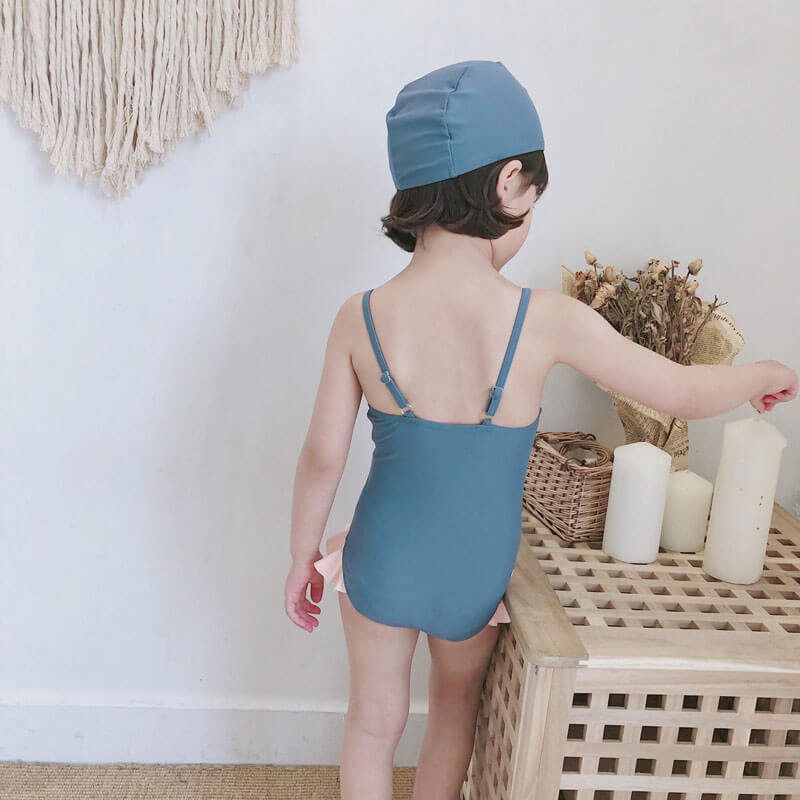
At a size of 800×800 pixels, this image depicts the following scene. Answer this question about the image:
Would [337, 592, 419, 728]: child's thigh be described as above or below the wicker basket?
below

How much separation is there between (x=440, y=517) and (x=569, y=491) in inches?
11.8

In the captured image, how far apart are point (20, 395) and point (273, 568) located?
55cm

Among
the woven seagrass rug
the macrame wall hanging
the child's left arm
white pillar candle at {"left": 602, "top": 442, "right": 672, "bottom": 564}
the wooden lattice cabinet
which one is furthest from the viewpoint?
the woven seagrass rug

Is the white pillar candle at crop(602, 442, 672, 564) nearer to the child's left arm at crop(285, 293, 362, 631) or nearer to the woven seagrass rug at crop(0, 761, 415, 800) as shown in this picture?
the child's left arm at crop(285, 293, 362, 631)

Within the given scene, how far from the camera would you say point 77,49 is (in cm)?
136

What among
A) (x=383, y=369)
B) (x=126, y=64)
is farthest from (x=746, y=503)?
(x=126, y=64)

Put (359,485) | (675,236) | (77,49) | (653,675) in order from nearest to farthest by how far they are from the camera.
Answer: (653,675), (77,49), (675,236), (359,485)

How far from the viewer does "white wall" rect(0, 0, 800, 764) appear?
Answer: 1.42 meters

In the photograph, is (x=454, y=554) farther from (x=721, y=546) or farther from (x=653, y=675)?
(x=721, y=546)

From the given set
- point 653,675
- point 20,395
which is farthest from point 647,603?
point 20,395

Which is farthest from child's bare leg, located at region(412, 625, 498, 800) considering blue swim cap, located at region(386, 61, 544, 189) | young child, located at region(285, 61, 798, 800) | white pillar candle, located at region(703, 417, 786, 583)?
blue swim cap, located at region(386, 61, 544, 189)

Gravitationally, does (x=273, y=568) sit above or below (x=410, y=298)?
below

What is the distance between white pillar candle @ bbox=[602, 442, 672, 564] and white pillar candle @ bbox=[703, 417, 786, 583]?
0.28 ft

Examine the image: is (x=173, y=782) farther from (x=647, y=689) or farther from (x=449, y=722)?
(x=647, y=689)
